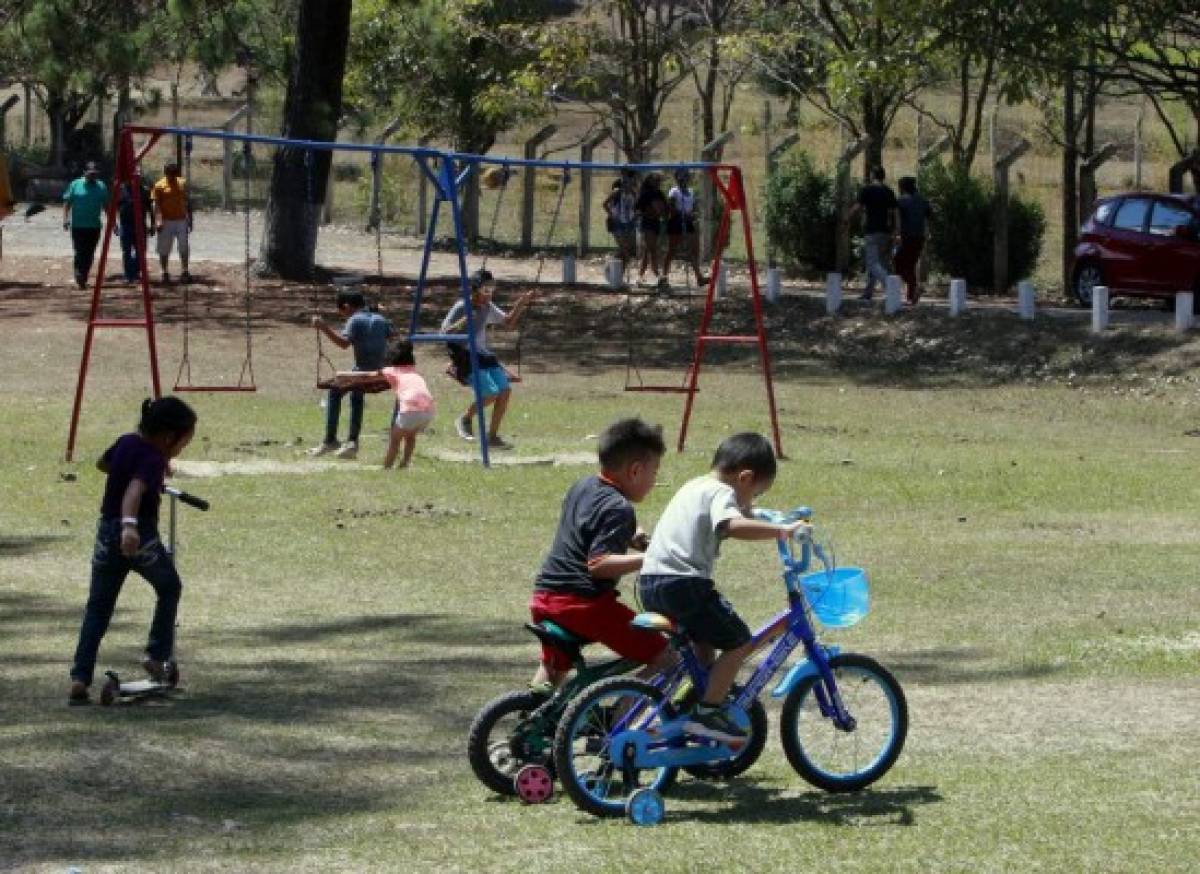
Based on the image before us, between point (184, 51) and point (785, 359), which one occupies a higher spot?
point (184, 51)

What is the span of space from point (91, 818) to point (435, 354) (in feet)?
75.8

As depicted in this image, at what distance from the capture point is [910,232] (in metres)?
33.5

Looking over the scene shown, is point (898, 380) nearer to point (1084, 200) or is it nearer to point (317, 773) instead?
point (1084, 200)

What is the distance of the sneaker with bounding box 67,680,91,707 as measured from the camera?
430 inches

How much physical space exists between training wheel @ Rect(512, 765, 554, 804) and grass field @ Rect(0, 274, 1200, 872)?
0.18 meters

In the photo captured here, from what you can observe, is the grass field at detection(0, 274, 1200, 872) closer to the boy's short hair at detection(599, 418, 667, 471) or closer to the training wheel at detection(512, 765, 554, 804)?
the training wheel at detection(512, 765, 554, 804)

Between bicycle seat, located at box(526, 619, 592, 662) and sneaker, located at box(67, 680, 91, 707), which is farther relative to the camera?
sneaker, located at box(67, 680, 91, 707)

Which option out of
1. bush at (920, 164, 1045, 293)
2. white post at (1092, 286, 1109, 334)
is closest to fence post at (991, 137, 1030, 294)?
bush at (920, 164, 1045, 293)

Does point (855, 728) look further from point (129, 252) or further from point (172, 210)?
point (129, 252)

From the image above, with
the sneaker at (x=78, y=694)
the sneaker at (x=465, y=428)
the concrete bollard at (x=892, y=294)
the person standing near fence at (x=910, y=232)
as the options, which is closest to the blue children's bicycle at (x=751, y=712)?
the sneaker at (x=78, y=694)

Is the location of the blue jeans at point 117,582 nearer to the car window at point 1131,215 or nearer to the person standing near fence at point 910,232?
the car window at point 1131,215

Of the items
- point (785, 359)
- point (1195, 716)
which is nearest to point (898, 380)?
point (785, 359)

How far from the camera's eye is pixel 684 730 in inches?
348

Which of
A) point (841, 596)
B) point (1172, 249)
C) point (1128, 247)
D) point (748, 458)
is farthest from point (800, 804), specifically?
point (1128, 247)
